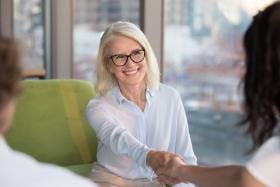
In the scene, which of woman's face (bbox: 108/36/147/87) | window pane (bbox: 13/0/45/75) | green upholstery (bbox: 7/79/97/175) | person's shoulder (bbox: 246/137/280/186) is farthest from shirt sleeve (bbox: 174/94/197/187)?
window pane (bbox: 13/0/45/75)

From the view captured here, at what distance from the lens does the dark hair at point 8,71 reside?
92 cm

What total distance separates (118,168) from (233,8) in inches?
59.8

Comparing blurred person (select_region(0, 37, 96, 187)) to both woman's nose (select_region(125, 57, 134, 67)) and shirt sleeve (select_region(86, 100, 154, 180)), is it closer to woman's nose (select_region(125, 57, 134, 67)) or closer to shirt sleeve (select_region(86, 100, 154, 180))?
shirt sleeve (select_region(86, 100, 154, 180))

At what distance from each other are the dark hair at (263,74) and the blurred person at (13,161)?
0.52 meters

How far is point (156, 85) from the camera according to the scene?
2.43 meters

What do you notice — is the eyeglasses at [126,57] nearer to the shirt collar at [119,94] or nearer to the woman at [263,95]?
the shirt collar at [119,94]

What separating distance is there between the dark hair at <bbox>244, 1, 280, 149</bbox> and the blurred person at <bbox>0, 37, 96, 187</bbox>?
52 cm

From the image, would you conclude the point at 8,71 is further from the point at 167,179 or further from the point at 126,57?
the point at 126,57

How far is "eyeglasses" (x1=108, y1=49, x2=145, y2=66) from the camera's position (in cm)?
232

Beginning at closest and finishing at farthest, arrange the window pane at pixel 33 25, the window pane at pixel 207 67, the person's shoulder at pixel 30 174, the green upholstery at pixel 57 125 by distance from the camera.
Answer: the person's shoulder at pixel 30 174 → the green upholstery at pixel 57 125 → the window pane at pixel 207 67 → the window pane at pixel 33 25

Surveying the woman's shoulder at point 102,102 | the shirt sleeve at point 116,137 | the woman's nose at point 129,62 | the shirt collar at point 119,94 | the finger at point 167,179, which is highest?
the woman's nose at point 129,62

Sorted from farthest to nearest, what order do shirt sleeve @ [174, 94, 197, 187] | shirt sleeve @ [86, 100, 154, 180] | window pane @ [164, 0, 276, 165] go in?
window pane @ [164, 0, 276, 165], shirt sleeve @ [174, 94, 197, 187], shirt sleeve @ [86, 100, 154, 180]

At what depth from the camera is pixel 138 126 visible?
2.36 meters

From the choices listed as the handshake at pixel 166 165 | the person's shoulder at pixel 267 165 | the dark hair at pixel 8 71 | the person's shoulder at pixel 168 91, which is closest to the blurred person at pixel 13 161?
the dark hair at pixel 8 71
